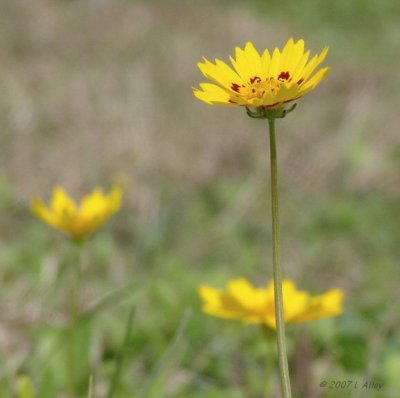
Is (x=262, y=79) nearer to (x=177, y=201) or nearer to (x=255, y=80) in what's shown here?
(x=255, y=80)

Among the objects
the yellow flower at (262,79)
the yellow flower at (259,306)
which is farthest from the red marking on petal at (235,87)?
the yellow flower at (259,306)

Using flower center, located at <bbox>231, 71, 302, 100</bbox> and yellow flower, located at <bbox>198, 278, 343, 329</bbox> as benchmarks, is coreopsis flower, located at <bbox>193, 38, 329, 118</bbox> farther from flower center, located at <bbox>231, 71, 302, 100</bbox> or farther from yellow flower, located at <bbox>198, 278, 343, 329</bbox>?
yellow flower, located at <bbox>198, 278, 343, 329</bbox>

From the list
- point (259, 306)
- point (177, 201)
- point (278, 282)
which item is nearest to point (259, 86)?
point (278, 282)

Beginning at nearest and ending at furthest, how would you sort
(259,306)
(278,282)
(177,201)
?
(278,282) → (259,306) → (177,201)

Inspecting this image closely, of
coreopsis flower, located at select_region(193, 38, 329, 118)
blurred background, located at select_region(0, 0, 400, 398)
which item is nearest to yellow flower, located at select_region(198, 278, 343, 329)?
blurred background, located at select_region(0, 0, 400, 398)

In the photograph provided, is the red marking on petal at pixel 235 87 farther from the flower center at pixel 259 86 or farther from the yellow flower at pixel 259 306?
the yellow flower at pixel 259 306

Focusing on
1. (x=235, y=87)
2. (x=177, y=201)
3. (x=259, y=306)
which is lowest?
(x=259, y=306)
